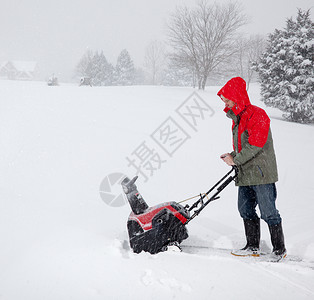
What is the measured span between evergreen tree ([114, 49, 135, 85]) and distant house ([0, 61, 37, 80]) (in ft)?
127

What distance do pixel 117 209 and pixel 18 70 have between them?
9245 centimetres

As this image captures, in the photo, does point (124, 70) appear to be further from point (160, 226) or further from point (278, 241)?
point (278, 241)

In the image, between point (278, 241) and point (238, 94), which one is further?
point (278, 241)

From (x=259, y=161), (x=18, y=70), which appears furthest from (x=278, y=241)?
(x=18, y=70)

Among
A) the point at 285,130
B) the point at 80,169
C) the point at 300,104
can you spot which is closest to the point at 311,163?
the point at 285,130

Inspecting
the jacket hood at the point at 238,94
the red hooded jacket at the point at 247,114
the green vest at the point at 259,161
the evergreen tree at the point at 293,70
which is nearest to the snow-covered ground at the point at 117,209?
the green vest at the point at 259,161

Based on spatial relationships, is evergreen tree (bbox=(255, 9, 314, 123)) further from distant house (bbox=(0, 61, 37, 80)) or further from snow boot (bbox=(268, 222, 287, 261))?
distant house (bbox=(0, 61, 37, 80))

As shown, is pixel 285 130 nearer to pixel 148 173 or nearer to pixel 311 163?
pixel 311 163

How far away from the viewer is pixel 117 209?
13.3ft

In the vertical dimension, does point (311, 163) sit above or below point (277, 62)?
below

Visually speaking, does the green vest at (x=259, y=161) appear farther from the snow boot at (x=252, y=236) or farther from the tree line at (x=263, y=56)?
the tree line at (x=263, y=56)

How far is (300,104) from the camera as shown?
42.4 feet

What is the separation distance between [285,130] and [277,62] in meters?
5.98

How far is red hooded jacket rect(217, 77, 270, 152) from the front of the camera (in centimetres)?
243
